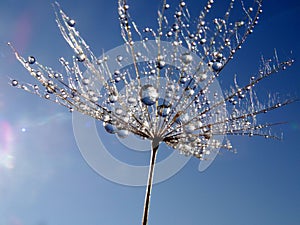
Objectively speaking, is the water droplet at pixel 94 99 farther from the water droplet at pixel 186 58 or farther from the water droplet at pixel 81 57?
the water droplet at pixel 186 58

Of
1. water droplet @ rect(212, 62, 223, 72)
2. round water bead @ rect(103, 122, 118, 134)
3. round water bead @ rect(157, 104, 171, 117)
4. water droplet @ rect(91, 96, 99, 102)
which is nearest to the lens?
round water bead @ rect(103, 122, 118, 134)

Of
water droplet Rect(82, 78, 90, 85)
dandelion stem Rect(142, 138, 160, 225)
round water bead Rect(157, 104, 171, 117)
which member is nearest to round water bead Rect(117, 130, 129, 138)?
dandelion stem Rect(142, 138, 160, 225)

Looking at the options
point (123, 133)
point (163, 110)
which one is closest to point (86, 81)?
point (123, 133)

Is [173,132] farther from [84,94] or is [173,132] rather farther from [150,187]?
[84,94]

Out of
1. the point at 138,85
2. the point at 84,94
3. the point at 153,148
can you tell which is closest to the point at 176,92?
the point at 138,85

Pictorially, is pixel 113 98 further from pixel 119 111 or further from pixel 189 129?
pixel 189 129

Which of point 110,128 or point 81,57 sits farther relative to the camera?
point 81,57

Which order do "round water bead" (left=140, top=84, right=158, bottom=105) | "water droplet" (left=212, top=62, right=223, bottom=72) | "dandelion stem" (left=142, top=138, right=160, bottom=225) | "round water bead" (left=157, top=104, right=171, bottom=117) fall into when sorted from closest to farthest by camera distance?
"dandelion stem" (left=142, top=138, right=160, bottom=225), "round water bead" (left=140, top=84, right=158, bottom=105), "round water bead" (left=157, top=104, right=171, bottom=117), "water droplet" (left=212, top=62, right=223, bottom=72)

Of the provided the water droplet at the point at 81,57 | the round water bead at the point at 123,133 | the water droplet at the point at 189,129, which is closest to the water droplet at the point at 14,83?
the water droplet at the point at 81,57

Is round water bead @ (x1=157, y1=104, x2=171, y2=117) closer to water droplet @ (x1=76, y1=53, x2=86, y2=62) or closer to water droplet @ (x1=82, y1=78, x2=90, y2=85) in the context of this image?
water droplet @ (x1=82, y1=78, x2=90, y2=85)
